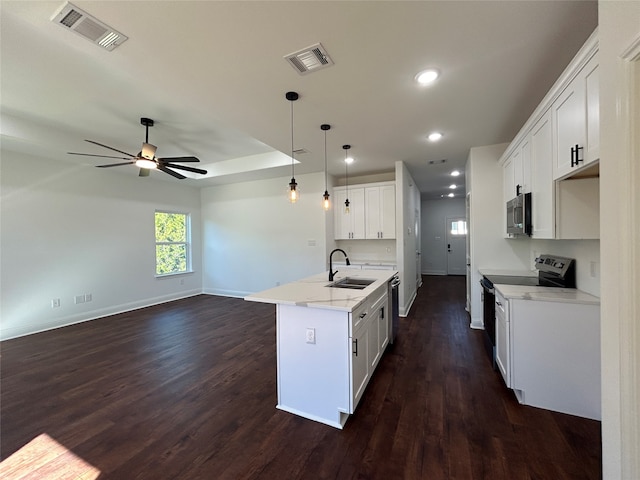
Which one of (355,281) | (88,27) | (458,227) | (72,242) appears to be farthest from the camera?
(458,227)

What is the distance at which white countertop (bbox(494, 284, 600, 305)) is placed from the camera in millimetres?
2022

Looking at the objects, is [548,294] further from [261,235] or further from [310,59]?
[261,235]

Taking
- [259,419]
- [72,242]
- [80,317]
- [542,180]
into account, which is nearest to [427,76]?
[542,180]

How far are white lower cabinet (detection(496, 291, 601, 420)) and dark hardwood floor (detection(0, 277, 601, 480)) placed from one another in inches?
5.3

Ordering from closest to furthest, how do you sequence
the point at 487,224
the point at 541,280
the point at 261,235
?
1. the point at 541,280
2. the point at 487,224
3. the point at 261,235

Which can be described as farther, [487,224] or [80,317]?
[80,317]

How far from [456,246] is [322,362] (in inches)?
341

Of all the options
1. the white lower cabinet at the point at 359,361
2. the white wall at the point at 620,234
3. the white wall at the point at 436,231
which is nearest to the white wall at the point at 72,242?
the white lower cabinet at the point at 359,361

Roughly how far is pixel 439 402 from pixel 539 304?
115 cm

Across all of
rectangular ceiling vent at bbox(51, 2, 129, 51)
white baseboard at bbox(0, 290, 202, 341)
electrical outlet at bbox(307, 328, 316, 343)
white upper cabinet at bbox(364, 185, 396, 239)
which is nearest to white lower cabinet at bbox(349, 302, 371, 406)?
electrical outlet at bbox(307, 328, 316, 343)

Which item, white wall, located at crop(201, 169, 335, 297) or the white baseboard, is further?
white wall, located at crop(201, 169, 335, 297)

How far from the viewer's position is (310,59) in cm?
196

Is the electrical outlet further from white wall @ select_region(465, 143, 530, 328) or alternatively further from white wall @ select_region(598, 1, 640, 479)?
white wall @ select_region(465, 143, 530, 328)

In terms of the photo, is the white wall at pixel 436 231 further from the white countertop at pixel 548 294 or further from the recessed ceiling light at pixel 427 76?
the recessed ceiling light at pixel 427 76
